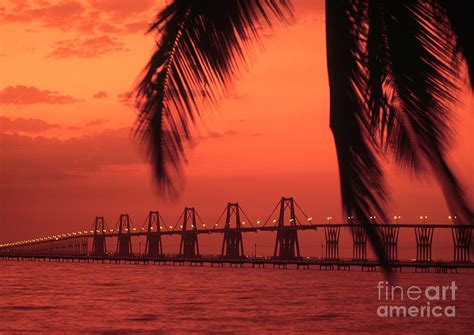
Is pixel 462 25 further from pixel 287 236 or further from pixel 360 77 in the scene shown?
pixel 287 236

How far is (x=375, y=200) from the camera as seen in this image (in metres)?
3.00

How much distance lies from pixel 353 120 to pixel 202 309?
65.6m

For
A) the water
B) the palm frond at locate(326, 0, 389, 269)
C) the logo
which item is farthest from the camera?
the logo

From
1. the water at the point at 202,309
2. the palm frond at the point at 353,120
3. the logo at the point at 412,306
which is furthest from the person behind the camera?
the logo at the point at 412,306

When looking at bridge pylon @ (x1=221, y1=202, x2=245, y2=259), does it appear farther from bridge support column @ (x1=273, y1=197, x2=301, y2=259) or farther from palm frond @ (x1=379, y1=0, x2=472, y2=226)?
palm frond @ (x1=379, y1=0, x2=472, y2=226)

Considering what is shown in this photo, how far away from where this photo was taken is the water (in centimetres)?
5469

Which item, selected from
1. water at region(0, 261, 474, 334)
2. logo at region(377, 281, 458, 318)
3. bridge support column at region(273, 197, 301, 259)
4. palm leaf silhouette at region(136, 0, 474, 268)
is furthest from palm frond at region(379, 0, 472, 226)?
bridge support column at region(273, 197, 301, 259)

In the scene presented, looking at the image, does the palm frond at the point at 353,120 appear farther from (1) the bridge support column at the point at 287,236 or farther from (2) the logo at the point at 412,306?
(1) the bridge support column at the point at 287,236

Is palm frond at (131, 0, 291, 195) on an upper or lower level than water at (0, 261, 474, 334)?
upper

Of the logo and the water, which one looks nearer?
the water

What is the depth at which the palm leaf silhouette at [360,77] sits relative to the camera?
10.0 feet

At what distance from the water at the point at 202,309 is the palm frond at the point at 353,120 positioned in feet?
158

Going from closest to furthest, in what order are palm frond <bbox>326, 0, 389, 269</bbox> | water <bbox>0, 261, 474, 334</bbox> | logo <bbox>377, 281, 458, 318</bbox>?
palm frond <bbox>326, 0, 389, 269</bbox>, water <bbox>0, 261, 474, 334</bbox>, logo <bbox>377, 281, 458, 318</bbox>

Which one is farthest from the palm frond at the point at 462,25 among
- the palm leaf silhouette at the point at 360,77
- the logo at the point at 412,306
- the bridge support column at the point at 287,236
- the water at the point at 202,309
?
the bridge support column at the point at 287,236
